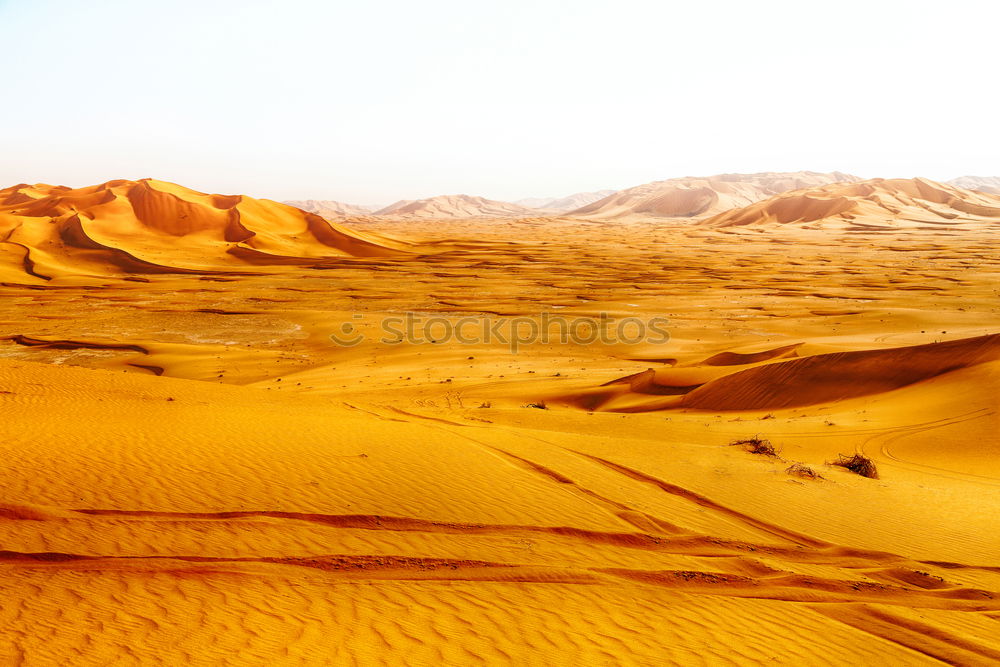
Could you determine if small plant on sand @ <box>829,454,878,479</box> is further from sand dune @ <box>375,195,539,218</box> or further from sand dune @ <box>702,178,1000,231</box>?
sand dune @ <box>375,195,539,218</box>

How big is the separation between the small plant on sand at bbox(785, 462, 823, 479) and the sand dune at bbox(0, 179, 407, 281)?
4125 cm

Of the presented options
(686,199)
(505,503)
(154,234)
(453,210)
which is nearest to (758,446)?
(505,503)

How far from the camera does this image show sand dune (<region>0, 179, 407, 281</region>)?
42.2 metres

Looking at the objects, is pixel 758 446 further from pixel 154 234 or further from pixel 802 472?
pixel 154 234

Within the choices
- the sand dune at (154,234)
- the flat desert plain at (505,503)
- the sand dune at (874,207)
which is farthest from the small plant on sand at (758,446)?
the sand dune at (874,207)

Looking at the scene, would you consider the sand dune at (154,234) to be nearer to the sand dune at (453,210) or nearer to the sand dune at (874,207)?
the sand dune at (874,207)

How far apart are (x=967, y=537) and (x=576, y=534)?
3.94 metres

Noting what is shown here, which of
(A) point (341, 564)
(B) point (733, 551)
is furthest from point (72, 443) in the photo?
(B) point (733, 551)

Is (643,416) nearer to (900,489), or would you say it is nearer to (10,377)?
(900,489)

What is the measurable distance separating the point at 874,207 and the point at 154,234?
88069 millimetres

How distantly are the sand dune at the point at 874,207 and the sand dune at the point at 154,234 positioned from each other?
59.6 m

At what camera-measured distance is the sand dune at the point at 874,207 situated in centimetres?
8138

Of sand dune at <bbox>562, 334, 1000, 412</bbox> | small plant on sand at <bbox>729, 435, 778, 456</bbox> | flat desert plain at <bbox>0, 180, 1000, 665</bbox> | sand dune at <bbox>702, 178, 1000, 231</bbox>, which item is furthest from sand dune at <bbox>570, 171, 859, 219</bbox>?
small plant on sand at <bbox>729, 435, 778, 456</bbox>

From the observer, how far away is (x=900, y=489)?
791cm
